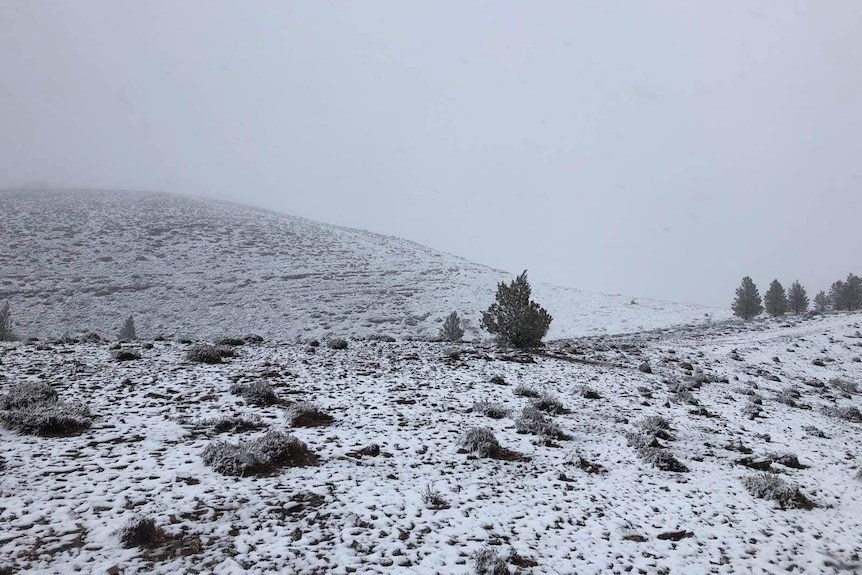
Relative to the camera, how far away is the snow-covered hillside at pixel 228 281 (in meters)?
37.8

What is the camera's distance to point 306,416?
9.88m

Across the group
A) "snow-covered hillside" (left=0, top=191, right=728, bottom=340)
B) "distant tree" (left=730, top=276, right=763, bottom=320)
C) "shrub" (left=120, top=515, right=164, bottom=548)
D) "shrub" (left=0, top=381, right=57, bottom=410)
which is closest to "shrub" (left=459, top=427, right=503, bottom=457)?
"shrub" (left=120, top=515, right=164, bottom=548)

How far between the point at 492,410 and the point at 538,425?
138cm

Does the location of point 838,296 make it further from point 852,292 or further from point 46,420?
point 46,420

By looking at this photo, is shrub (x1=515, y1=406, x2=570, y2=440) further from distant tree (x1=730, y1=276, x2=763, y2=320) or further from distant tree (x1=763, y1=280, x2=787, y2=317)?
distant tree (x1=763, y1=280, x2=787, y2=317)

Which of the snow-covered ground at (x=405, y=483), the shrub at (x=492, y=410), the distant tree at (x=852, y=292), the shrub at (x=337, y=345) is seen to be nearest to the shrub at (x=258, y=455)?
the snow-covered ground at (x=405, y=483)

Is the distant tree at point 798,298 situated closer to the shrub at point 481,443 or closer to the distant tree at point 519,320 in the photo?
the distant tree at point 519,320

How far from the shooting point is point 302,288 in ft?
154

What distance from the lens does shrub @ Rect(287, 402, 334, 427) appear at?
967 centimetres

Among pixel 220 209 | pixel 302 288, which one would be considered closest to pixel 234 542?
pixel 302 288

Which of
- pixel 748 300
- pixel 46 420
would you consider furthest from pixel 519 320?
pixel 748 300

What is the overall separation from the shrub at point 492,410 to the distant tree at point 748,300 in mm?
48819

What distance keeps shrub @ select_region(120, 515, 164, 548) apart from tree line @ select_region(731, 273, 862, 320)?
5726 centimetres

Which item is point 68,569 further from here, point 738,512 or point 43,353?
point 43,353
